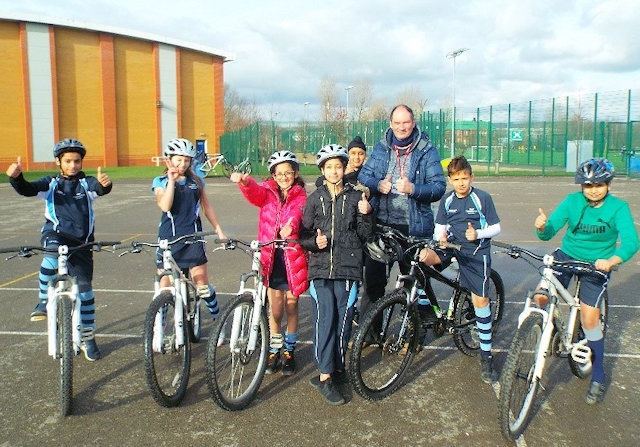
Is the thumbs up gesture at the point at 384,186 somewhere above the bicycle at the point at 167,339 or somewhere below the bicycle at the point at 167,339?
above

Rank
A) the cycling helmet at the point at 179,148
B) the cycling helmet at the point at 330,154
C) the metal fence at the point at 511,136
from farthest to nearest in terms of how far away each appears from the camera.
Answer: the metal fence at the point at 511,136
the cycling helmet at the point at 179,148
the cycling helmet at the point at 330,154

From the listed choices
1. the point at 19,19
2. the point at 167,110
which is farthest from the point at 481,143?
the point at 19,19

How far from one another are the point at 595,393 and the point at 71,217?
4328 millimetres

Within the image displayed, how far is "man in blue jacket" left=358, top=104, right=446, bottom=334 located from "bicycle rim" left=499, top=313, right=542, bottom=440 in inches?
50.0

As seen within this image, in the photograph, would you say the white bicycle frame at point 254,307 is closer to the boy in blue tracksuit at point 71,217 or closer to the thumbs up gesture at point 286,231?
the thumbs up gesture at point 286,231

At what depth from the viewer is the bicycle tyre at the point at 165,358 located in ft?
12.4

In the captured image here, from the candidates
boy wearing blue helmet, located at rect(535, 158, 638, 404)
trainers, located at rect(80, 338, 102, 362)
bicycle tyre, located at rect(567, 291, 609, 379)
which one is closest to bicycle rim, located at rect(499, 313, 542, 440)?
boy wearing blue helmet, located at rect(535, 158, 638, 404)

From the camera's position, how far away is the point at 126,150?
4553 cm

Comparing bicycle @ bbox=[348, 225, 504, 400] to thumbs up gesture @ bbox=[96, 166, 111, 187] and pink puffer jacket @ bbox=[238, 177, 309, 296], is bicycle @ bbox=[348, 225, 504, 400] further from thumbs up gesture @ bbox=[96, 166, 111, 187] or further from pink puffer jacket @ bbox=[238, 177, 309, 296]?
thumbs up gesture @ bbox=[96, 166, 111, 187]

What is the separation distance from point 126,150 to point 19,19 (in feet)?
37.8

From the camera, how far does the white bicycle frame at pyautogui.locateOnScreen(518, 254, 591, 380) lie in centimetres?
363

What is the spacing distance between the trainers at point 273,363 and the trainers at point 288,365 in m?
0.06

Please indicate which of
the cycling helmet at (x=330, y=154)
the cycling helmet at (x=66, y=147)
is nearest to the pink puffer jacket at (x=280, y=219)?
the cycling helmet at (x=330, y=154)

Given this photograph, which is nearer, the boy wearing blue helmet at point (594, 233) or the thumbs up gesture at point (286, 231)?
the boy wearing blue helmet at point (594, 233)
